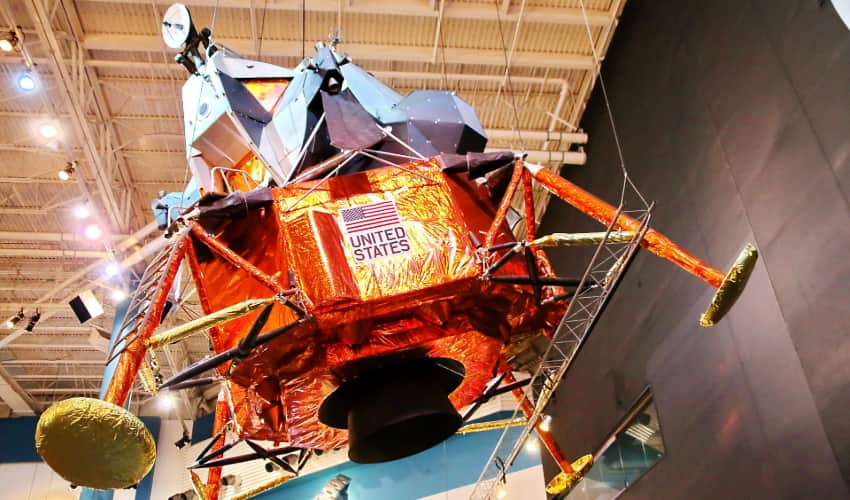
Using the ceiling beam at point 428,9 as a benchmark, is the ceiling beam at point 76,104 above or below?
below

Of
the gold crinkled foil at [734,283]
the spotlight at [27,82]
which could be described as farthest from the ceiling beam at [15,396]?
the gold crinkled foil at [734,283]

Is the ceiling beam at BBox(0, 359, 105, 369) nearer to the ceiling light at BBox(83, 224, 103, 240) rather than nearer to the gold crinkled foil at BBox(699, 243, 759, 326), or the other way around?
the ceiling light at BBox(83, 224, 103, 240)

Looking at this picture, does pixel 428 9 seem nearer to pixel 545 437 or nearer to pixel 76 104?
pixel 76 104

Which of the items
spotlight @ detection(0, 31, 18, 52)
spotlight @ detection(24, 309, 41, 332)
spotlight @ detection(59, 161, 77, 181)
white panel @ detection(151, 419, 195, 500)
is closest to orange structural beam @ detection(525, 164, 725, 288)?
spotlight @ detection(0, 31, 18, 52)

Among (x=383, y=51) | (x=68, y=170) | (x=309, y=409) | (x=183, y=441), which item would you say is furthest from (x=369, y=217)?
(x=183, y=441)

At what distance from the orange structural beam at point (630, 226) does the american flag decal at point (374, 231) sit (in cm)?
137

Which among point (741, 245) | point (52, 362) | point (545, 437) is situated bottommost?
point (545, 437)

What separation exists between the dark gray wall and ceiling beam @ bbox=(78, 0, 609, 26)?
1.17 m

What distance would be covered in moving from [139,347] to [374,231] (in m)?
2.01

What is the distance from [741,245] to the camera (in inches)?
330

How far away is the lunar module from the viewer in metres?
5.62

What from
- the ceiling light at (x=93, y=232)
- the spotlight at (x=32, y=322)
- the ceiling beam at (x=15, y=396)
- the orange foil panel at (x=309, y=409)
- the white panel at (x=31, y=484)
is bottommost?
the orange foil panel at (x=309, y=409)

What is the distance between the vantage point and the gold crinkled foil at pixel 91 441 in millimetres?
4793

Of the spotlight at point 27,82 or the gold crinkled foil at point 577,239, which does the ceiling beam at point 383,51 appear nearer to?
the spotlight at point 27,82
